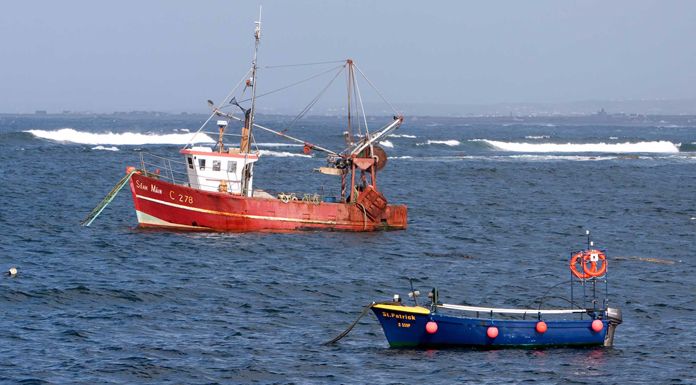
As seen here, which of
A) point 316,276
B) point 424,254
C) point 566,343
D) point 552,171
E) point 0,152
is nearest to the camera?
point 566,343

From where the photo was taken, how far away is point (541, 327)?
32.8 meters

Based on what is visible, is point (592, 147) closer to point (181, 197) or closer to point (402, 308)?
point (181, 197)

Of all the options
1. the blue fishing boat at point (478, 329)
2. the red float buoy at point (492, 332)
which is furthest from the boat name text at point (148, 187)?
the red float buoy at point (492, 332)

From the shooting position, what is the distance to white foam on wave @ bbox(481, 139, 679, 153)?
162m

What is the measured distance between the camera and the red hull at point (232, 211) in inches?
2040

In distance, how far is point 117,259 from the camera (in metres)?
46.6

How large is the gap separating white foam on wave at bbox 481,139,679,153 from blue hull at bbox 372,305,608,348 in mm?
128060

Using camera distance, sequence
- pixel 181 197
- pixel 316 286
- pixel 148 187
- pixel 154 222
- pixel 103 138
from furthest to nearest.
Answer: pixel 103 138
pixel 154 222
pixel 148 187
pixel 181 197
pixel 316 286

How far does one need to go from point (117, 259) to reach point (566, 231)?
84.3 ft

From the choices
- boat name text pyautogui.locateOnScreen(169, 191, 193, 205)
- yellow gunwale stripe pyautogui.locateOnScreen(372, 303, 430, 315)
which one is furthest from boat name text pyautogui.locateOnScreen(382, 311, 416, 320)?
boat name text pyautogui.locateOnScreen(169, 191, 193, 205)

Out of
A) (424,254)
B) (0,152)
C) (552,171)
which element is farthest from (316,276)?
(0,152)

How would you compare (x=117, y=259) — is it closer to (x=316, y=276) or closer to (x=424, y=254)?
(x=316, y=276)

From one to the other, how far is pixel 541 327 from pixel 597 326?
67.4 inches

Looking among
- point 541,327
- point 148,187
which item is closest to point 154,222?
point 148,187
